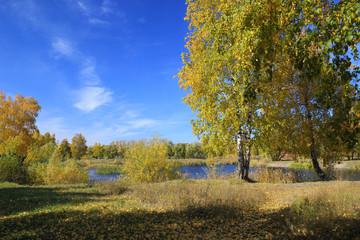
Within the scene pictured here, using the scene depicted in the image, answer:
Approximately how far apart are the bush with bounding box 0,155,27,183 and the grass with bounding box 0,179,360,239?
11.8 m

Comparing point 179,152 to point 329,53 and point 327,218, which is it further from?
point 329,53

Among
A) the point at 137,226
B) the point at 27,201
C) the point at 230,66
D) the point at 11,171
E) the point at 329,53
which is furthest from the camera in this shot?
the point at 11,171

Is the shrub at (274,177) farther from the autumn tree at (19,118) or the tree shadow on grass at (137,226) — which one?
the autumn tree at (19,118)

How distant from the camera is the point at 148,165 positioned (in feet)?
56.5

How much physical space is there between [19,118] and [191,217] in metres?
35.2

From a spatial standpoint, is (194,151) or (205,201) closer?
(205,201)

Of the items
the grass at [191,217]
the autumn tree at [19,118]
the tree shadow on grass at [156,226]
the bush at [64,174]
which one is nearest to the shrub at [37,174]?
the bush at [64,174]

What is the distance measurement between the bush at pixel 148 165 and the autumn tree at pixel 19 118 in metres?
22.6

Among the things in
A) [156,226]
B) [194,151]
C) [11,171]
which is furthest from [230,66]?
[194,151]

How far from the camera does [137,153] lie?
57.6 ft

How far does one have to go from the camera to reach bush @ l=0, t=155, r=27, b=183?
62.7 ft

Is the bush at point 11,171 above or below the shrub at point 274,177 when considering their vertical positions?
above

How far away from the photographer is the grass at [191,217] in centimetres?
560

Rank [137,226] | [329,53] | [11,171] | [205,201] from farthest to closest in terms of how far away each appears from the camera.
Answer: [11,171] → [205,201] → [137,226] → [329,53]
